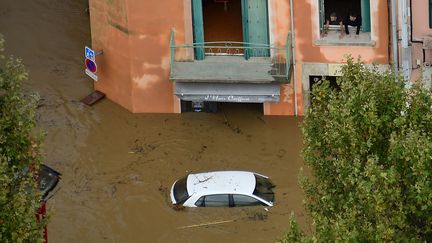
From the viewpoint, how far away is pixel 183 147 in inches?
1025

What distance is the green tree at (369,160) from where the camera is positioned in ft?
44.2

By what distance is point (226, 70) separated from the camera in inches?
1029

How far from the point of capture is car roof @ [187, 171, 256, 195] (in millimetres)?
22703

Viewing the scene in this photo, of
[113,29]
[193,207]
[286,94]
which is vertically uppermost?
[113,29]

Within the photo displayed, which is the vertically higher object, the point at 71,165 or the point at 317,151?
the point at 317,151

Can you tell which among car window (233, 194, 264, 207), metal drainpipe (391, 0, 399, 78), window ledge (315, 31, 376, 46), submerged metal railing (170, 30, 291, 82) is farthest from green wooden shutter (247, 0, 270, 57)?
car window (233, 194, 264, 207)

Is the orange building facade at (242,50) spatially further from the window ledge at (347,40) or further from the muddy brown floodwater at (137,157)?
the muddy brown floodwater at (137,157)

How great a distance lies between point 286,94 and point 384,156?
12.8m

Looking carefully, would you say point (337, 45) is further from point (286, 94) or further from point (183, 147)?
point (183, 147)

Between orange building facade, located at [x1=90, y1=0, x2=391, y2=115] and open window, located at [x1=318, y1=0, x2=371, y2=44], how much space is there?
0.03m

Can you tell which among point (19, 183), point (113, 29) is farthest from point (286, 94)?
point (19, 183)

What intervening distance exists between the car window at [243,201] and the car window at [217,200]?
0.22 metres

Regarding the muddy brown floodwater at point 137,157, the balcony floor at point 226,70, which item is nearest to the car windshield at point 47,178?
the muddy brown floodwater at point 137,157

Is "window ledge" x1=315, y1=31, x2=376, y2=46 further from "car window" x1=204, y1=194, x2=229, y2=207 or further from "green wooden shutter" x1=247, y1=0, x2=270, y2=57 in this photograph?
"car window" x1=204, y1=194, x2=229, y2=207
